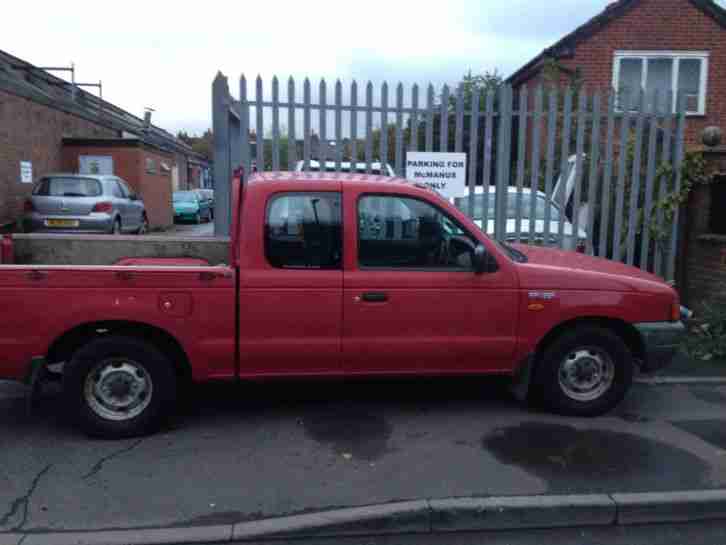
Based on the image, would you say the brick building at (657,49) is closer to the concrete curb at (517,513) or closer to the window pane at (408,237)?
the window pane at (408,237)

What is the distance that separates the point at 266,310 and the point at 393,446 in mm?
1313

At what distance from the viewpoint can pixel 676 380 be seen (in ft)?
21.6

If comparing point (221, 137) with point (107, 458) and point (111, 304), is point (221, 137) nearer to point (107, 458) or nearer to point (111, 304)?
point (111, 304)

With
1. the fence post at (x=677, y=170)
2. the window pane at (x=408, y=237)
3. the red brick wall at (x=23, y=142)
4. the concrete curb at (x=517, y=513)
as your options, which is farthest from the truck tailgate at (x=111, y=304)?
the red brick wall at (x=23, y=142)

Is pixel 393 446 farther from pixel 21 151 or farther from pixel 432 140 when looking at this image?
pixel 21 151

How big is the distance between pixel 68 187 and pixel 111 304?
12868mm

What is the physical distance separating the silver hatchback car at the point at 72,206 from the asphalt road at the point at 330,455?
10.8m

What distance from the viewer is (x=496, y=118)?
795 cm

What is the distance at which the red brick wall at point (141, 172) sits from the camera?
2203cm

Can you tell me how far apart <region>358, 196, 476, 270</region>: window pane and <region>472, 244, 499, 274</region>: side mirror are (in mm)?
81

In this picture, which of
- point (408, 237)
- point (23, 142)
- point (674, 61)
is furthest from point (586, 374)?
point (23, 142)

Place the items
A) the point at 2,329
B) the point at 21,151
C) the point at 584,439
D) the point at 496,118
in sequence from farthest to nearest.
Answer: the point at 21,151
the point at 496,118
the point at 584,439
the point at 2,329

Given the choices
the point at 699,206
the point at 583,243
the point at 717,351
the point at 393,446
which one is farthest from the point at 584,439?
the point at 699,206

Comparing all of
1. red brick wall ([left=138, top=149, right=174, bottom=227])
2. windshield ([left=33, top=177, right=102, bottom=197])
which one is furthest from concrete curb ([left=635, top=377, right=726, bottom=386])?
red brick wall ([left=138, top=149, right=174, bottom=227])
